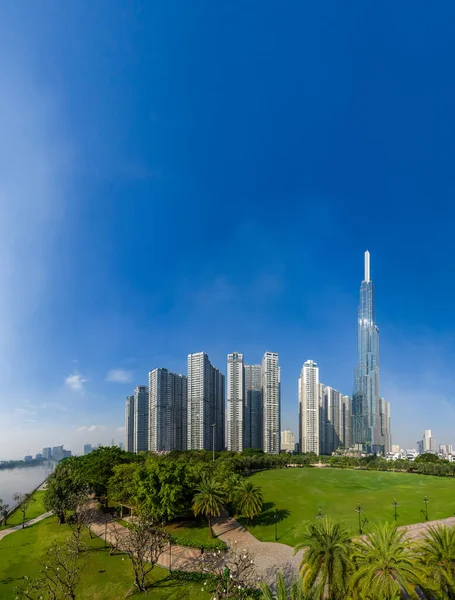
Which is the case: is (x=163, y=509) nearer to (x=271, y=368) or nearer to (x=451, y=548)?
(x=451, y=548)

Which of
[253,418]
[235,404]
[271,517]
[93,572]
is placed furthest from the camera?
[253,418]

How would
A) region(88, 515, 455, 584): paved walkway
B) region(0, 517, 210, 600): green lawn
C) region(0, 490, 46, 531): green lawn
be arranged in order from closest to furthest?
region(0, 517, 210, 600): green lawn < region(88, 515, 455, 584): paved walkway < region(0, 490, 46, 531): green lawn

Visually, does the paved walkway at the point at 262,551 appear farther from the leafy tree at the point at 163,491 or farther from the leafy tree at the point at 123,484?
the leafy tree at the point at 123,484

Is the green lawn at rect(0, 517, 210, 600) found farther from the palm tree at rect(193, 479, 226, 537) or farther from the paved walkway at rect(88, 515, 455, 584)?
the palm tree at rect(193, 479, 226, 537)

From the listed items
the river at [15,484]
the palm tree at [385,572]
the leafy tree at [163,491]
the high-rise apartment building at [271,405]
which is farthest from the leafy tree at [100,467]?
the high-rise apartment building at [271,405]

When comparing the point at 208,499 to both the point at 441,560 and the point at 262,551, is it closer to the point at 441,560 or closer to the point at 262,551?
the point at 262,551

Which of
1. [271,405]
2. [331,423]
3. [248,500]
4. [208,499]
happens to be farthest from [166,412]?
[331,423]

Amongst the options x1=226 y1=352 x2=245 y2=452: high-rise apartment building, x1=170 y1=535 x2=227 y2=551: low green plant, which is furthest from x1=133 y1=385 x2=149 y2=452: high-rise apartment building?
x1=170 y1=535 x2=227 y2=551: low green plant
